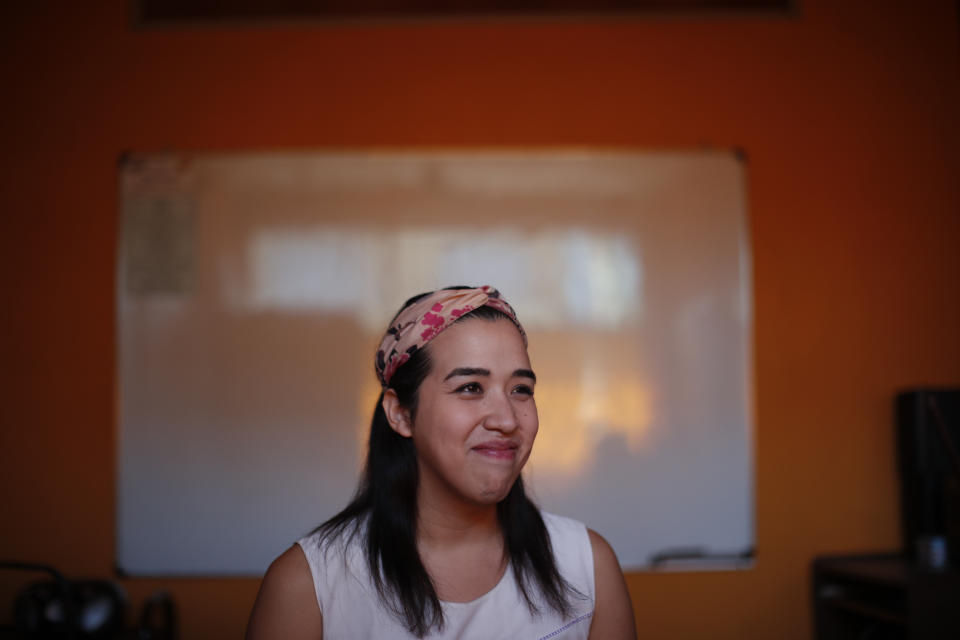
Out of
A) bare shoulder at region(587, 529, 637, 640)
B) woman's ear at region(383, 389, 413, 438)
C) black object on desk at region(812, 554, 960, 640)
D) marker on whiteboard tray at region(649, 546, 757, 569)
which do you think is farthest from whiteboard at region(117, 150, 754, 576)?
woman's ear at region(383, 389, 413, 438)

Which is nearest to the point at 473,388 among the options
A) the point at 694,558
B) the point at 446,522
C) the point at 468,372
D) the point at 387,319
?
the point at 468,372

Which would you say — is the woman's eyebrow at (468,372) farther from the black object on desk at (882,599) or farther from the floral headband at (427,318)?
the black object on desk at (882,599)

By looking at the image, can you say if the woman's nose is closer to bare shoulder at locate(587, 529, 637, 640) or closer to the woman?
the woman

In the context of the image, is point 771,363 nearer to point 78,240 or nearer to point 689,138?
point 689,138

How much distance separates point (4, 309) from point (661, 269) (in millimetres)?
2225

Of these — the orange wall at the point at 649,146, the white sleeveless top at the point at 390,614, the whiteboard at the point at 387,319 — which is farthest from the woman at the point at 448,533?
the orange wall at the point at 649,146

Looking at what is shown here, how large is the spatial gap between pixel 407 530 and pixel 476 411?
0.26 metres

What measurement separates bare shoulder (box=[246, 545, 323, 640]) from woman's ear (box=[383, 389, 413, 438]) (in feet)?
0.86

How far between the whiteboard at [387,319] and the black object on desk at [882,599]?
0.30 metres

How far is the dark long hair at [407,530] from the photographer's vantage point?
1313 millimetres

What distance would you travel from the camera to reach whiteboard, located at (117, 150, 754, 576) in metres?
2.66

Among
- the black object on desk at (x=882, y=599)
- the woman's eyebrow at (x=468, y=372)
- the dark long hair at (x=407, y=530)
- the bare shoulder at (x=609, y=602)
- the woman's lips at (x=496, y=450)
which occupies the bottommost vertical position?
the black object on desk at (x=882, y=599)

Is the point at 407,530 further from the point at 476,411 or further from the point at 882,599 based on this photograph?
the point at 882,599

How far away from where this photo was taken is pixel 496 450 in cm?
127
